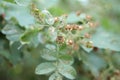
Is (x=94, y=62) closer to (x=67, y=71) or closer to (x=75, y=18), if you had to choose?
(x=75, y=18)

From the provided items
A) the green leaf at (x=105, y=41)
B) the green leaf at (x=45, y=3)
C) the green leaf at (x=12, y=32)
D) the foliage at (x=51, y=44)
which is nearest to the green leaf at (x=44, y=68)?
the foliage at (x=51, y=44)

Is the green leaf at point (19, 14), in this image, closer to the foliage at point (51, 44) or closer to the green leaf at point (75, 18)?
the foliage at point (51, 44)

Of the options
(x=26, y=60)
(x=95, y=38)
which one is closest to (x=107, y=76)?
(x=95, y=38)

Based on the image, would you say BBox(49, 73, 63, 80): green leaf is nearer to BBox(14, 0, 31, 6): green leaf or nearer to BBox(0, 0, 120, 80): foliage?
BBox(0, 0, 120, 80): foliage

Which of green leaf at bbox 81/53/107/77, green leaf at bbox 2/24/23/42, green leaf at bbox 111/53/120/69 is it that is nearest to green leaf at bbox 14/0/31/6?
green leaf at bbox 2/24/23/42

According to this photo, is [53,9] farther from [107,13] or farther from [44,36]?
[107,13]

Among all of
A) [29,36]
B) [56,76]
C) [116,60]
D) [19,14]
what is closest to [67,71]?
[56,76]

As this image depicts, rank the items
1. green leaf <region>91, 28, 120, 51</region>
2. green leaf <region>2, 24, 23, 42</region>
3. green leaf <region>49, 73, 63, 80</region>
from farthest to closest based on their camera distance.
A: green leaf <region>91, 28, 120, 51</region>
green leaf <region>2, 24, 23, 42</region>
green leaf <region>49, 73, 63, 80</region>
